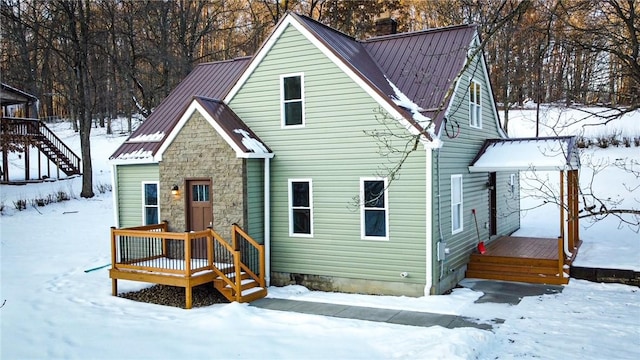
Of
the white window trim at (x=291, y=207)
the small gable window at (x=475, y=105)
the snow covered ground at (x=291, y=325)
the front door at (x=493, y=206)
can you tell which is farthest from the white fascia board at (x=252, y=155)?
the front door at (x=493, y=206)

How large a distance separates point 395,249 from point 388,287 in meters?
0.88

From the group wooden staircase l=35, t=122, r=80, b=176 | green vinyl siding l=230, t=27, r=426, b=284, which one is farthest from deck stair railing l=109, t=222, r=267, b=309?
wooden staircase l=35, t=122, r=80, b=176

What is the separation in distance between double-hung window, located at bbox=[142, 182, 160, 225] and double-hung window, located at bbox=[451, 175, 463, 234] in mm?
8222

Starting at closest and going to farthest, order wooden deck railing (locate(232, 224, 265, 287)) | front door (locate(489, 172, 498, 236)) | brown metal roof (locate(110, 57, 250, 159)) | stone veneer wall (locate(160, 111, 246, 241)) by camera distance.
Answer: wooden deck railing (locate(232, 224, 265, 287)) → stone veneer wall (locate(160, 111, 246, 241)) → brown metal roof (locate(110, 57, 250, 159)) → front door (locate(489, 172, 498, 236))

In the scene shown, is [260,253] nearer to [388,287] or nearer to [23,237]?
[388,287]

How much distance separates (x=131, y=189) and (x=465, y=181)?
9.56 meters

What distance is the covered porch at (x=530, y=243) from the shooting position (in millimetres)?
12055

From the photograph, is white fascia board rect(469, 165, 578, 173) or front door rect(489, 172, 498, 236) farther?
front door rect(489, 172, 498, 236)

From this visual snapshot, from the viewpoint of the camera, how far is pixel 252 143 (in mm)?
12328

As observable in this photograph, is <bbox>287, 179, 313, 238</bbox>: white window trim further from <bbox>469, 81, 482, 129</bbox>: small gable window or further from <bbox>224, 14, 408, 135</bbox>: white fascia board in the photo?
<bbox>469, 81, 482, 129</bbox>: small gable window

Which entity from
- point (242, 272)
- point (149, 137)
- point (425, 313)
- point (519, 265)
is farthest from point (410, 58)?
point (149, 137)

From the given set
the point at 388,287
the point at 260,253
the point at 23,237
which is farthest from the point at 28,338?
→ the point at 23,237

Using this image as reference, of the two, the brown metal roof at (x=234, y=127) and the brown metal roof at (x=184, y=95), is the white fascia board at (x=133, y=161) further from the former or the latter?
the brown metal roof at (x=234, y=127)

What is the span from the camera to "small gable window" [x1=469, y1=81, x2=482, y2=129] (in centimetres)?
1415
